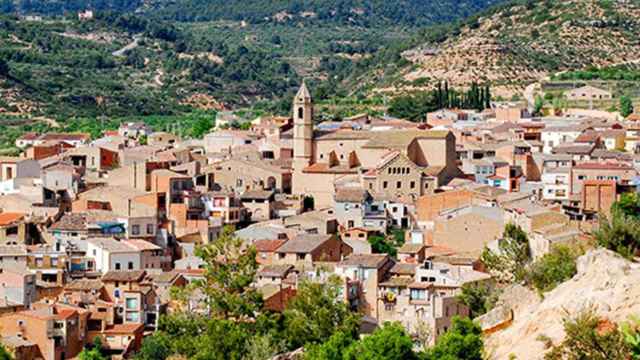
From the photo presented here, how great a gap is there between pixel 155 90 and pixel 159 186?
2172 inches

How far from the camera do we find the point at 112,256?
3581 centimetres

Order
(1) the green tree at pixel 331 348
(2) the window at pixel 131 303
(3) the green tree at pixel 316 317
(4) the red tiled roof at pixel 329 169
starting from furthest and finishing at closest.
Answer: (4) the red tiled roof at pixel 329 169, (2) the window at pixel 131 303, (3) the green tree at pixel 316 317, (1) the green tree at pixel 331 348

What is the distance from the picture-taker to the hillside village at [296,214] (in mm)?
32406

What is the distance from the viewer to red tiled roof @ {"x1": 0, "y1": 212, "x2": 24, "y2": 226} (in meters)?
37.6

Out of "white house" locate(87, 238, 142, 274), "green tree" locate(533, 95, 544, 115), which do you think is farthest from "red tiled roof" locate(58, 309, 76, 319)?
"green tree" locate(533, 95, 544, 115)

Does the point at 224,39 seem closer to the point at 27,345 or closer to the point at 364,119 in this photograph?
the point at 364,119

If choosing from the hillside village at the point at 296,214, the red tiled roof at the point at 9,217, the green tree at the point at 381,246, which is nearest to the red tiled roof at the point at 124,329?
the hillside village at the point at 296,214

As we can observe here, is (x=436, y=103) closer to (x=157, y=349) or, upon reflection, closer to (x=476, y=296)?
(x=476, y=296)

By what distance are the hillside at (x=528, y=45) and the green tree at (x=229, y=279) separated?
136 ft

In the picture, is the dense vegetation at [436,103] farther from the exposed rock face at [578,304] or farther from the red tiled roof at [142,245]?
the exposed rock face at [578,304]

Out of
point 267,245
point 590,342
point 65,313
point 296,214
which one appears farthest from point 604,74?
point 590,342

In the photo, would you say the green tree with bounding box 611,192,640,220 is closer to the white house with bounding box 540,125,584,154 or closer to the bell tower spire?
the bell tower spire

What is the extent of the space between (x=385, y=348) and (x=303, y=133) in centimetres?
1914

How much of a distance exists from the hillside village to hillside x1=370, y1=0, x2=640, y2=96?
87.2 ft
